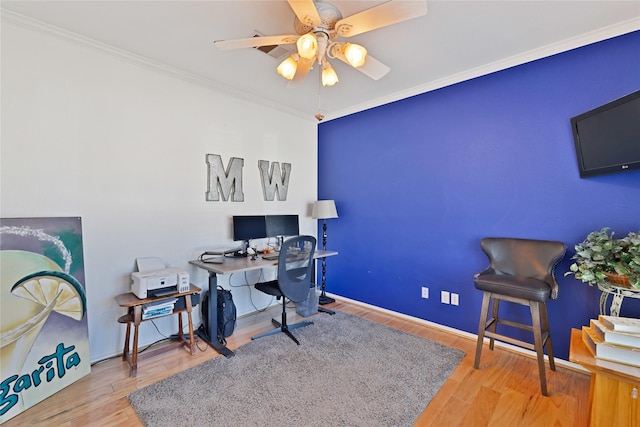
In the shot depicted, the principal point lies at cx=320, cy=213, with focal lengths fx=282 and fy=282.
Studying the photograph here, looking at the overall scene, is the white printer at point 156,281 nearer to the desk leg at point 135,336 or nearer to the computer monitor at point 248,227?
the desk leg at point 135,336

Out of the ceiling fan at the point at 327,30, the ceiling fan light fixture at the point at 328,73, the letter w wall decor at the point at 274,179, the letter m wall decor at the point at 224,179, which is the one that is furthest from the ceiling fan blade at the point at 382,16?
the letter w wall decor at the point at 274,179

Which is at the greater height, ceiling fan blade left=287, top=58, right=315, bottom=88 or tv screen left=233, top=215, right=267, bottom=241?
ceiling fan blade left=287, top=58, right=315, bottom=88

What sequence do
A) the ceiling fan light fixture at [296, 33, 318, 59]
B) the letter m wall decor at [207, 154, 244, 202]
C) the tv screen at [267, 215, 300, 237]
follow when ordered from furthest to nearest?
the tv screen at [267, 215, 300, 237] < the letter m wall decor at [207, 154, 244, 202] < the ceiling fan light fixture at [296, 33, 318, 59]

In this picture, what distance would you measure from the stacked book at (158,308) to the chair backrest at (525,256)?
2745 mm

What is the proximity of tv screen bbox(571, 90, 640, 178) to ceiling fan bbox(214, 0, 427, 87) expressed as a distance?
4.64 feet

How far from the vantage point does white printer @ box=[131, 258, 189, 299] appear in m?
2.20

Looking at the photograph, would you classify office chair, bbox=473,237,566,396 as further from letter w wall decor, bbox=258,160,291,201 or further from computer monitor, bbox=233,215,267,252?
letter w wall decor, bbox=258,160,291,201

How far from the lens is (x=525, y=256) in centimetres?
233

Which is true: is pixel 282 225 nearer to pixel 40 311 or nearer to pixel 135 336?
pixel 135 336

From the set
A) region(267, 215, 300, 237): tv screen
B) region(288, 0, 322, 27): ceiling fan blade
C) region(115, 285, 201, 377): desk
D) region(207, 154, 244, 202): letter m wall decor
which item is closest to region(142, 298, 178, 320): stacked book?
region(115, 285, 201, 377): desk

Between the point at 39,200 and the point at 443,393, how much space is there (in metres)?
3.17

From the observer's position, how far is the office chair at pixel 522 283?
1981 millimetres

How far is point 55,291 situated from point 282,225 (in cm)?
209

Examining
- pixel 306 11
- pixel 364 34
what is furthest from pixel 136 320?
pixel 364 34
